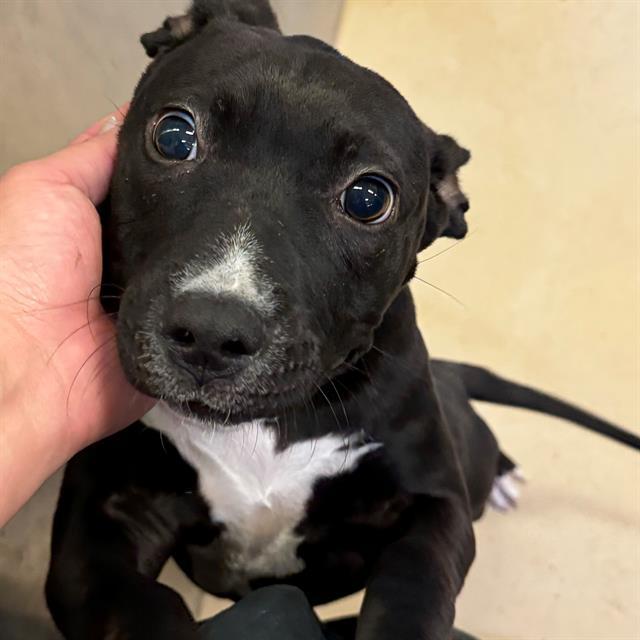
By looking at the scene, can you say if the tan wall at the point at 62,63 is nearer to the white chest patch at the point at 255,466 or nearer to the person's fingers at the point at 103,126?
the person's fingers at the point at 103,126

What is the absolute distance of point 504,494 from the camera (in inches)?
120

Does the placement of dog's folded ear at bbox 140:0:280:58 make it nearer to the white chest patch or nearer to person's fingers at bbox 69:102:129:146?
person's fingers at bbox 69:102:129:146

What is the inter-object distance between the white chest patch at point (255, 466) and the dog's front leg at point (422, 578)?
0.21m

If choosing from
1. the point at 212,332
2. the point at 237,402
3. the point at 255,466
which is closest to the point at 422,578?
the point at 255,466

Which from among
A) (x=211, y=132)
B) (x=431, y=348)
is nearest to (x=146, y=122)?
(x=211, y=132)

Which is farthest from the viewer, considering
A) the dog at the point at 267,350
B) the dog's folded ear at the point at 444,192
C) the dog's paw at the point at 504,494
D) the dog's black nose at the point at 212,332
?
the dog's paw at the point at 504,494

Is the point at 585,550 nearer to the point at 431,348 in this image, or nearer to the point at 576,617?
the point at 576,617

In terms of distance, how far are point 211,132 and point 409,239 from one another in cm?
47

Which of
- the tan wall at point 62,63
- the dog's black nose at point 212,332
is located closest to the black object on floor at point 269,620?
the dog's black nose at point 212,332

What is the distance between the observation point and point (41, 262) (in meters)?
1.70

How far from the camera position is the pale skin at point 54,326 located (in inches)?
64.3

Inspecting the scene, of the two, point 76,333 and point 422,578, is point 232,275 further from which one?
point 422,578

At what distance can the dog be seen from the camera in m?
1.36

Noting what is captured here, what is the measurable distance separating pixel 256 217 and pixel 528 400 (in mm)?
1816
